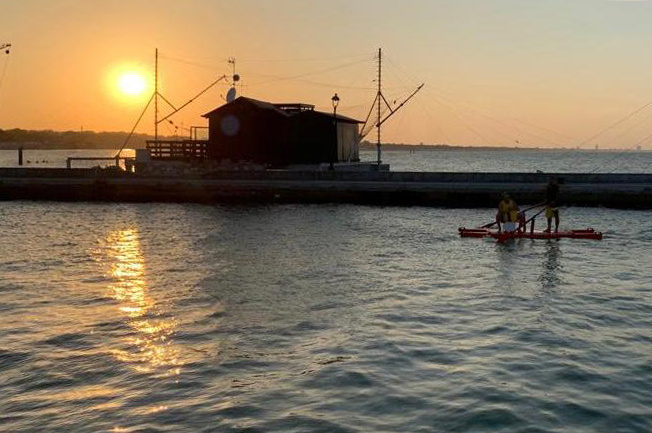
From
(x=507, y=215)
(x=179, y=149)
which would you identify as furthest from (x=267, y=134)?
(x=507, y=215)

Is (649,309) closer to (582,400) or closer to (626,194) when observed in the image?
(582,400)

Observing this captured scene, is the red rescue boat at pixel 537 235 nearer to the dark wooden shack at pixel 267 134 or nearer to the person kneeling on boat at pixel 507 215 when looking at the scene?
the person kneeling on boat at pixel 507 215

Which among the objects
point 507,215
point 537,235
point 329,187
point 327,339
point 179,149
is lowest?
point 327,339

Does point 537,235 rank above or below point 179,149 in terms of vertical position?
below

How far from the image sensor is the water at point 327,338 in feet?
35.3

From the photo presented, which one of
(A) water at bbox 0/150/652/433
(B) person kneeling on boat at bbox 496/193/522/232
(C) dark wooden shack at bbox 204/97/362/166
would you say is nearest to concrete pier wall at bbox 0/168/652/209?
(C) dark wooden shack at bbox 204/97/362/166

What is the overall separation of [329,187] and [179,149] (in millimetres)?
21087

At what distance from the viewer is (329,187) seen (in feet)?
174

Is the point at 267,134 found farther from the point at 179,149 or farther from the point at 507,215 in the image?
the point at 507,215

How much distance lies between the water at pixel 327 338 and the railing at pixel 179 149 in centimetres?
3644

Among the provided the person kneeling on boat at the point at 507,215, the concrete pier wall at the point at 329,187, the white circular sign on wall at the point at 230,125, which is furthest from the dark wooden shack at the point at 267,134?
the person kneeling on boat at the point at 507,215

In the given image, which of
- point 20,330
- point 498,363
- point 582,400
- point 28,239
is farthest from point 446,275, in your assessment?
point 28,239

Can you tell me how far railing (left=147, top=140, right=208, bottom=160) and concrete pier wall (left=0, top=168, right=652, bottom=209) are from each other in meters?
9.32

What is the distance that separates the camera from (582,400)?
11.3 meters
